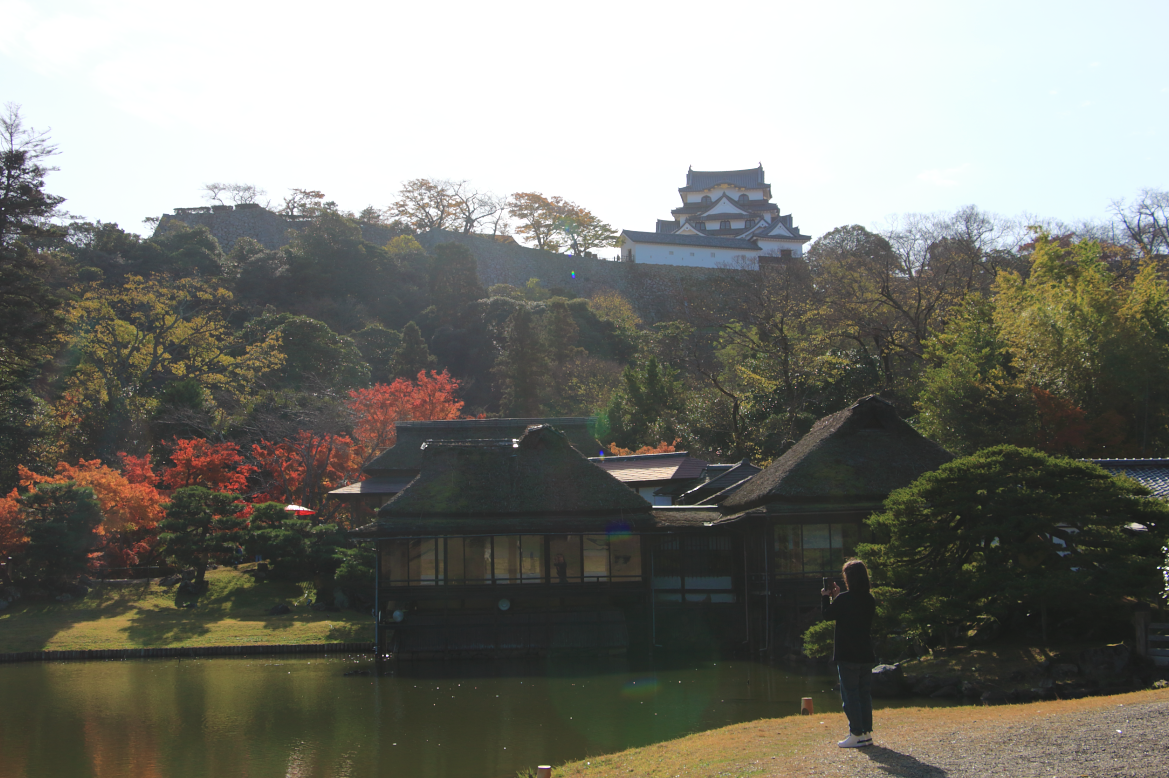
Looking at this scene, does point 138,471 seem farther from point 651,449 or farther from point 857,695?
point 857,695

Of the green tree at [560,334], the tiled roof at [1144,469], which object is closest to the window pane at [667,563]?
the tiled roof at [1144,469]

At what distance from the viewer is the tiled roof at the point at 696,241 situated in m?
63.8

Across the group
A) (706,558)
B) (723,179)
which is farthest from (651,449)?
(723,179)

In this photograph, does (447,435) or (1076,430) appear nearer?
(1076,430)

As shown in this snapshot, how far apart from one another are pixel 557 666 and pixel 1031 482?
9720 mm

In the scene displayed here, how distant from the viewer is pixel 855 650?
23.9 ft

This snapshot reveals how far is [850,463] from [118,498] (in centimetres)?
2054

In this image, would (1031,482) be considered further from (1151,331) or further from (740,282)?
(740,282)

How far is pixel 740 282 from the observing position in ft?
176

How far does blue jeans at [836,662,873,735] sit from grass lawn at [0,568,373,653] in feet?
51.7

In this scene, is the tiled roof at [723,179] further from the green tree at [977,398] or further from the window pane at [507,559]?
the window pane at [507,559]

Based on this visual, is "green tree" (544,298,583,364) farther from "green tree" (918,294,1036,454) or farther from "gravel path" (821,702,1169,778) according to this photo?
"gravel path" (821,702,1169,778)

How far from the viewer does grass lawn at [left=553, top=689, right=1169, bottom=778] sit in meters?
7.09

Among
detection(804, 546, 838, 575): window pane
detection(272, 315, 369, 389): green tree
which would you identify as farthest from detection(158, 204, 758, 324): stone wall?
detection(804, 546, 838, 575): window pane
